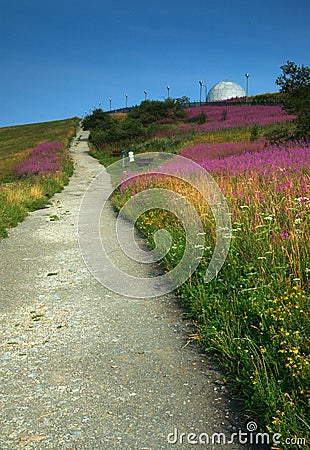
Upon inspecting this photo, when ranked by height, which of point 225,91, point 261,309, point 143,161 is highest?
point 225,91

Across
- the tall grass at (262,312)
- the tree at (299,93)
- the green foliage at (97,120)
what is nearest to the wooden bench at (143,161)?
Result: the tree at (299,93)

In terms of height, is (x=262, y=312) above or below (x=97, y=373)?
above

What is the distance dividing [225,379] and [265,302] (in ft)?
2.89

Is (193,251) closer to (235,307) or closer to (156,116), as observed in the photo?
(235,307)

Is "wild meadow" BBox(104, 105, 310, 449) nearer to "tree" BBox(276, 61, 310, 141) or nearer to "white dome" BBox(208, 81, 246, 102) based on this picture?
"tree" BBox(276, 61, 310, 141)

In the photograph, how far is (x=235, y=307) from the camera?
4.52m

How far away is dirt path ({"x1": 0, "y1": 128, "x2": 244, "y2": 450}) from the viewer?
316 centimetres

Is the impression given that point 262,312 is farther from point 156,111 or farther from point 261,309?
point 156,111

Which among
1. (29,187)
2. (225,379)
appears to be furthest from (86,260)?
(29,187)

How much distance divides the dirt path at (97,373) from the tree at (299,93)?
10.8 metres

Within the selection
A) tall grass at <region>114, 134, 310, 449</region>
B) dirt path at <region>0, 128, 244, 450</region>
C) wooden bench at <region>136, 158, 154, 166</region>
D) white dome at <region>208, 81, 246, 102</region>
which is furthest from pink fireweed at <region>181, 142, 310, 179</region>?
white dome at <region>208, 81, 246, 102</region>

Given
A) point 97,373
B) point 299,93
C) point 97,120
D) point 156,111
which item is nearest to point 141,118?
point 156,111

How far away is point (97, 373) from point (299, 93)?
13206mm

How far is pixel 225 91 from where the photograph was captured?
3447 inches
